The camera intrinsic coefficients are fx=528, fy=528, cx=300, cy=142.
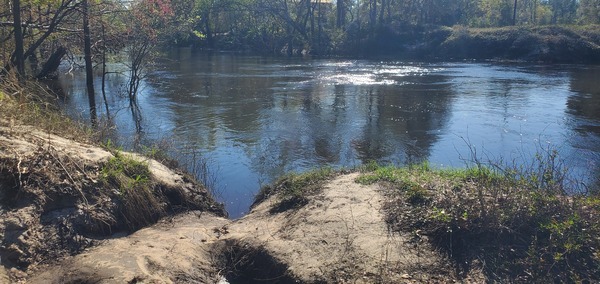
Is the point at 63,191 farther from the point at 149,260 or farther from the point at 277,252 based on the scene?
the point at 277,252

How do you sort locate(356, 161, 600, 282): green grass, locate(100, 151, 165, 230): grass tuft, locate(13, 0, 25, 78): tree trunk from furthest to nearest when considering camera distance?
locate(13, 0, 25, 78): tree trunk < locate(100, 151, 165, 230): grass tuft < locate(356, 161, 600, 282): green grass

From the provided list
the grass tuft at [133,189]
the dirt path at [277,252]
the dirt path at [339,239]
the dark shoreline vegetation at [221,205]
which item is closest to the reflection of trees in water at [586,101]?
the dark shoreline vegetation at [221,205]

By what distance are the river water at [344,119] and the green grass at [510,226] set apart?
90.6 inches

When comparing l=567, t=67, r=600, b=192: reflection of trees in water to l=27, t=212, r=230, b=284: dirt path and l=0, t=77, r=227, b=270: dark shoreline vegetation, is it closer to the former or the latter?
l=27, t=212, r=230, b=284: dirt path

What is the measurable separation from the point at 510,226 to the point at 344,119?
12.4 m

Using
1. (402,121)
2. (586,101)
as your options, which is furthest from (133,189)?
(586,101)

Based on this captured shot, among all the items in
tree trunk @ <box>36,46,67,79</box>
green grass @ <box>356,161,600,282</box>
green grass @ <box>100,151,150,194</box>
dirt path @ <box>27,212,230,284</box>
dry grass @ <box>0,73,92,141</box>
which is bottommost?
dirt path @ <box>27,212,230,284</box>

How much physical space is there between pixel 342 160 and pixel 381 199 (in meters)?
5.52

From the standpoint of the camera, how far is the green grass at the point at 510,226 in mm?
5289

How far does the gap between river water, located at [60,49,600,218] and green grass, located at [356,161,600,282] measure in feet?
7.55

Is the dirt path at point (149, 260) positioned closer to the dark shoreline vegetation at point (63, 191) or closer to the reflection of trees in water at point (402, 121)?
the dark shoreline vegetation at point (63, 191)

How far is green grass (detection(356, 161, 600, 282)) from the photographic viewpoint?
5289 mm

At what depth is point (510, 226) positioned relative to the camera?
5781 mm

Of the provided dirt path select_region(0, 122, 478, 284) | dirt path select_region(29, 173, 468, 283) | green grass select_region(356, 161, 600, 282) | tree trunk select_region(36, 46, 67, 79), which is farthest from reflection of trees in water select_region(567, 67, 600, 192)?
tree trunk select_region(36, 46, 67, 79)
